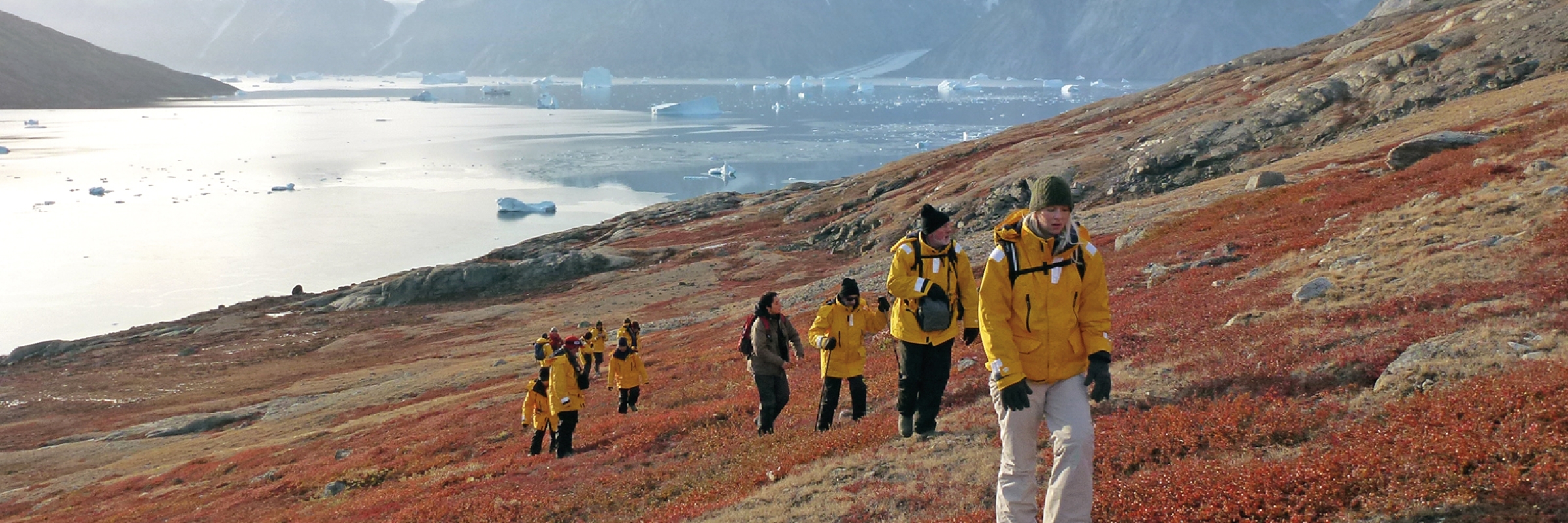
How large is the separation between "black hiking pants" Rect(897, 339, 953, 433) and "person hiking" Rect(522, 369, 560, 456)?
8.74m

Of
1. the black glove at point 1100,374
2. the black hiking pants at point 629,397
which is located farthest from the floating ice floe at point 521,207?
the black glove at point 1100,374

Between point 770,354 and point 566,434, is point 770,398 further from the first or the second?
point 566,434

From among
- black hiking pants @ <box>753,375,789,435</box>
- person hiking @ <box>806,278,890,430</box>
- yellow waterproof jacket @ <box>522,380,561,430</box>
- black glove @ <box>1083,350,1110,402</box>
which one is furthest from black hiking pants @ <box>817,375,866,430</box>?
yellow waterproof jacket @ <box>522,380,561,430</box>

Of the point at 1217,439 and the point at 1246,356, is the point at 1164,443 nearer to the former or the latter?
the point at 1217,439

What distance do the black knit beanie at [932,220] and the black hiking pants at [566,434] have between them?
9.62m

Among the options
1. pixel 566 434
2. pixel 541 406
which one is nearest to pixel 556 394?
pixel 566 434

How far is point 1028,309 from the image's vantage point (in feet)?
23.9

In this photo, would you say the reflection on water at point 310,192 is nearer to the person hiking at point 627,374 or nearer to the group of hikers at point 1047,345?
the person hiking at point 627,374

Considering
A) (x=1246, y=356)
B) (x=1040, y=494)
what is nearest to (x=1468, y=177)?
(x=1246, y=356)

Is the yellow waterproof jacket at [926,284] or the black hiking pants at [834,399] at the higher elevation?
the yellow waterproof jacket at [926,284]

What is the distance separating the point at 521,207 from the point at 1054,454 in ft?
305

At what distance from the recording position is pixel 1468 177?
19.9m

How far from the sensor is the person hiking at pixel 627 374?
21.7m

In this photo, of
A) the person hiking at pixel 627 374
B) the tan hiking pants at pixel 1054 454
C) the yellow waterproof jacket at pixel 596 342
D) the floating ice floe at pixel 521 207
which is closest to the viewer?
the tan hiking pants at pixel 1054 454
